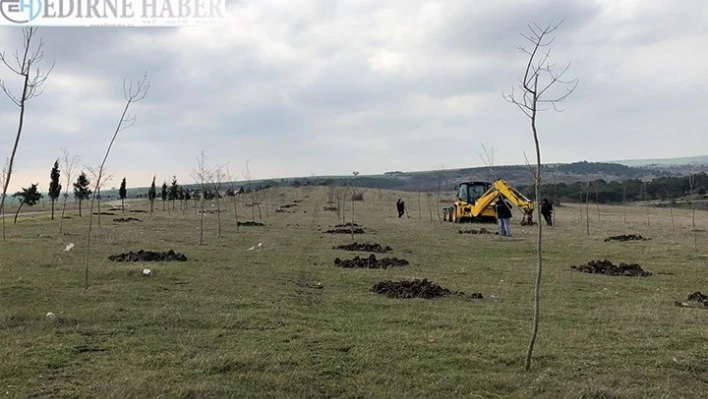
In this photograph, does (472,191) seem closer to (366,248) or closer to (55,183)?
(366,248)

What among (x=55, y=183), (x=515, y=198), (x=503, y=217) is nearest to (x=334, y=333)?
(x=503, y=217)

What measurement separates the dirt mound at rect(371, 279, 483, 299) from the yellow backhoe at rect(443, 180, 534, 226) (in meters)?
23.0

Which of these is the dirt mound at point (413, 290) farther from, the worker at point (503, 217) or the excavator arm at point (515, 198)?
the excavator arm at point (515, 198)

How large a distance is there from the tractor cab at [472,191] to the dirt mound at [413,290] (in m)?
26.8

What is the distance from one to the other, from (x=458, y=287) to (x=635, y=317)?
13.7ft

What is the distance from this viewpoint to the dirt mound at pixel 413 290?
11352 mm

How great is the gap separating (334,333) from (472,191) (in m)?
31.7

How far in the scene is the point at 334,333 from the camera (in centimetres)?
803

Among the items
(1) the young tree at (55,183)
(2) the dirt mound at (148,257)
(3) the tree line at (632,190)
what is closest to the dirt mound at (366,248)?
(2) the dirt mound at (148,257)

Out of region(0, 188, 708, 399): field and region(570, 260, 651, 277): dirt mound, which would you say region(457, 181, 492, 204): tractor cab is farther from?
region(570, 260, 651, 277): dirt mound

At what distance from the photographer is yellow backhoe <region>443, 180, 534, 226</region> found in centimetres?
3431

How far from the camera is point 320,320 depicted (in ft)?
29.4

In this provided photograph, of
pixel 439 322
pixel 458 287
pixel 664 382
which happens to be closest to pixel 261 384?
pixel 439 322

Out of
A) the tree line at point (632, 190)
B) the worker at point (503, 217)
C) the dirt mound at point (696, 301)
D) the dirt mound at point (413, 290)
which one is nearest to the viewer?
the dirt mound at point (696, 301)
